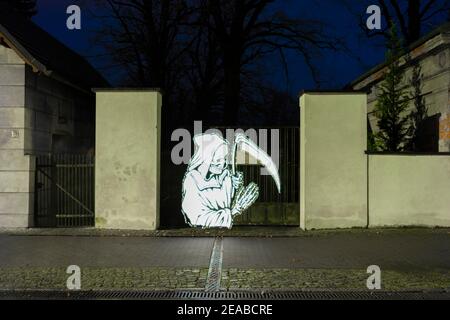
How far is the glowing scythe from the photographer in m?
Answer: 12.5

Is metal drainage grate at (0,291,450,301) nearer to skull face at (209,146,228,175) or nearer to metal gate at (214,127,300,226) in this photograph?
metal gate at (214,127,300,226)

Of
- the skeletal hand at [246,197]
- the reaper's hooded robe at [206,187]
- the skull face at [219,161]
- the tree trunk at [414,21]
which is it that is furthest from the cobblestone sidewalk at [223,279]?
the tree trunk at [414,21]

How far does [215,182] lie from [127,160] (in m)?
2.08

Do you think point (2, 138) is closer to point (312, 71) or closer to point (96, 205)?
point (96, 205)

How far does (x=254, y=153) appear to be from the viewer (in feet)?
41.1

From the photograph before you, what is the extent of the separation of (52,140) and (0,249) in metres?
4.59

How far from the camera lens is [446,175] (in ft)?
39.8

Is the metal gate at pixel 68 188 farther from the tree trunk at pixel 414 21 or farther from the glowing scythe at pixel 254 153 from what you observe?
the tree trunk at pixel 414 21

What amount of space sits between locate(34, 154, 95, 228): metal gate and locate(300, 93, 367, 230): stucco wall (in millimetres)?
4959

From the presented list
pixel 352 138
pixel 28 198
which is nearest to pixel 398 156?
pixel 352 138

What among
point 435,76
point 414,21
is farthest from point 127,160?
point 414,21

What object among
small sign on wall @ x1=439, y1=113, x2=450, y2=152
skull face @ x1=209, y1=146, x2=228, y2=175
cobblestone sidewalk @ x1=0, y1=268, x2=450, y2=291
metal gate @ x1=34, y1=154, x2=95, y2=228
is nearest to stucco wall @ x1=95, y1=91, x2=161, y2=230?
metal gate @ x1=34, y1=154, x2=95, y2=228

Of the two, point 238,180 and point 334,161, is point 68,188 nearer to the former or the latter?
point 238,180

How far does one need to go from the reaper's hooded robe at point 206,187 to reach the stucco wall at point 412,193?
11.0 feet
